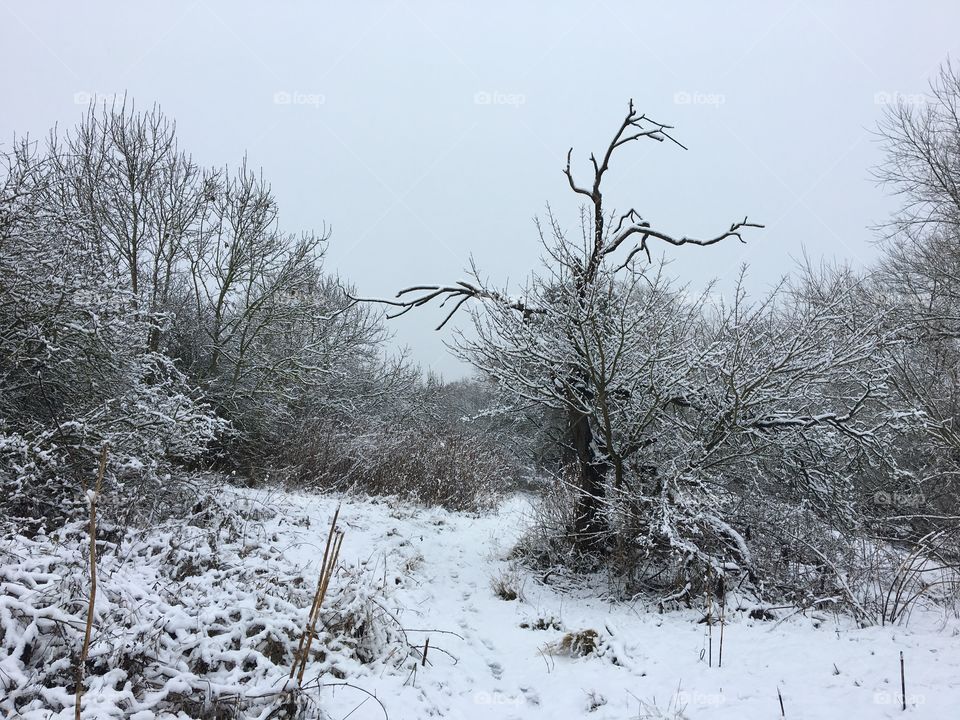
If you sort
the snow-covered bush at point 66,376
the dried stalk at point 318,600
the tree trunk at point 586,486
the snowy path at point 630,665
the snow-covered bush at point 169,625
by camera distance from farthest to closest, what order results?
the tree trunk at point 586,486, the snow-covered bush at point 66,376, the snowy path at point 630,665, the snow-covered bush at point 169,625, the dried stalk at point 318,600

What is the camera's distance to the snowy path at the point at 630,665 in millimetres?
3367

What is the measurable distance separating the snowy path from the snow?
0.02 meters

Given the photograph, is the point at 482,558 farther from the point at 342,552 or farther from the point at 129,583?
the point at 129,583

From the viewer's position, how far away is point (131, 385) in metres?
6.90

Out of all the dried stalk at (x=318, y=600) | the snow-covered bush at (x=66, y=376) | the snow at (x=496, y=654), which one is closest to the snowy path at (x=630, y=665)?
the snow at (x=496, y=654)

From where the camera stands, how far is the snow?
320cm

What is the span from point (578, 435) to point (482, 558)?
7.74ft

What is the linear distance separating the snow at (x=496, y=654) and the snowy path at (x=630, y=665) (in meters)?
0.02

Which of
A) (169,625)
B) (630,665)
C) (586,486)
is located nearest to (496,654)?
(630,665)

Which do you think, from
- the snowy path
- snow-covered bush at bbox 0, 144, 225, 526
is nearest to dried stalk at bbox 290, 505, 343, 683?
the snowy path

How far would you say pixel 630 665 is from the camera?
4.36m

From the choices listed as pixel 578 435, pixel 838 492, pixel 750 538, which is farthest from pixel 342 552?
pixel 838 492

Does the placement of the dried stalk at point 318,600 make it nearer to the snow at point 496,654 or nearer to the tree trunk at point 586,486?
the snow at point 496,654

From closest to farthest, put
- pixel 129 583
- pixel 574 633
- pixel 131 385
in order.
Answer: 1. pixel 129 583
2. pixel 574 633
3. pixel 131 385
